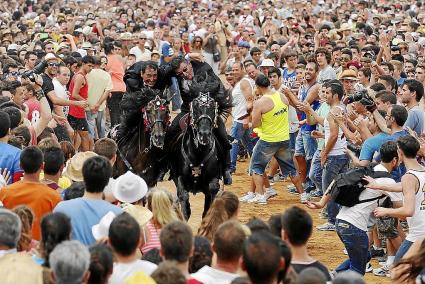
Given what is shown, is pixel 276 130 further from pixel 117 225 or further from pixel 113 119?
pixel 117 225

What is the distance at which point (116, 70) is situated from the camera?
1877 centimetres

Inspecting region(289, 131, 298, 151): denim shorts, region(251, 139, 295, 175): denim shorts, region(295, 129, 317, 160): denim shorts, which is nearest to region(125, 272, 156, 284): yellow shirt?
region(251, 139, 295, 175): denim shorts

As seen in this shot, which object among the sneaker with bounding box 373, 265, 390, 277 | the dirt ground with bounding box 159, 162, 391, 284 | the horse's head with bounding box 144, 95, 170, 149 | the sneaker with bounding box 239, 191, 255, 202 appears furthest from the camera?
the sneaker with bounding box 239, 191, 255, 202

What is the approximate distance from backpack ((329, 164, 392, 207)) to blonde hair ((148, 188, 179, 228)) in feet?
7.25

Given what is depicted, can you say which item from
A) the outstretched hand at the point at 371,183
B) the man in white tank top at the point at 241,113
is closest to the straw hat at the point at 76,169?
the outstretched hand at the point at 371,183

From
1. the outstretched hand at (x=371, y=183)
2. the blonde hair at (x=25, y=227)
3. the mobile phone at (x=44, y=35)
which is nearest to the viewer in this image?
the blonde hair at (x=25, y=227)

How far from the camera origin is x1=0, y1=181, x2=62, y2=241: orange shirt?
26.5 ft

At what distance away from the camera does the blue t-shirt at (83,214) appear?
740 cm

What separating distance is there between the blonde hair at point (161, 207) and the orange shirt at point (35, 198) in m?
0.81

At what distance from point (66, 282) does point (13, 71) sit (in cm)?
1036

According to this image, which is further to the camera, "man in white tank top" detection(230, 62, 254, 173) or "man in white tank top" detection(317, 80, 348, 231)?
"man in white tank top" detection(230, 62, 254, 173)

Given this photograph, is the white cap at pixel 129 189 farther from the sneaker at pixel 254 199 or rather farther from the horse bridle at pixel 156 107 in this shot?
the sneaker at pixel 254 199

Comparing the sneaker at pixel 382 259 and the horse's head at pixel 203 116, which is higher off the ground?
the horse's head at pixel 203 116

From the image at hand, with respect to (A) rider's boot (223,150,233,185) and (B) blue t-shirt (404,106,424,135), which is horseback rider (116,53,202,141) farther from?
(B) blue t-shirt (404,106,424,135)
